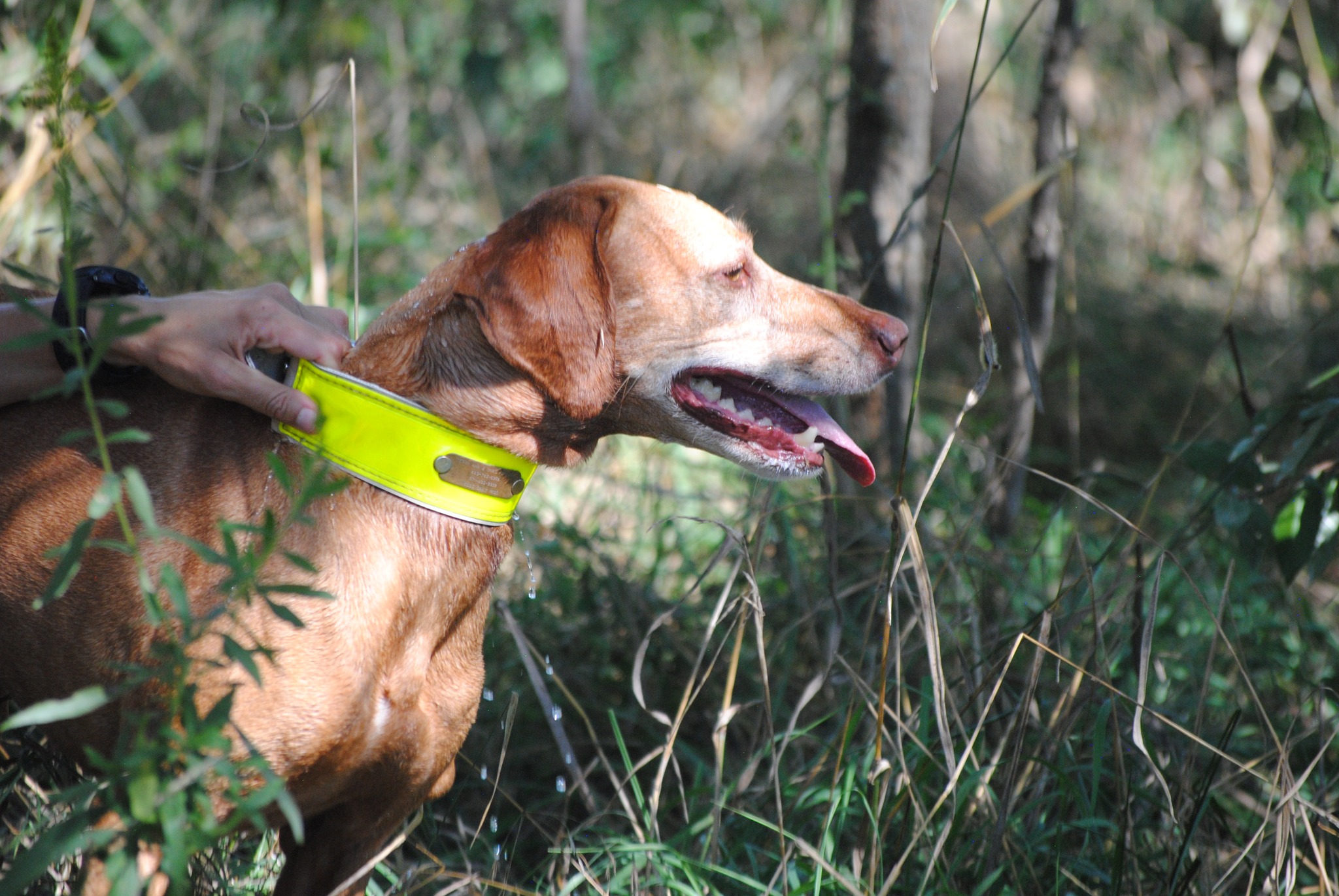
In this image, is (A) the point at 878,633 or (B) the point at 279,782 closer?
(B) the point at 279,782

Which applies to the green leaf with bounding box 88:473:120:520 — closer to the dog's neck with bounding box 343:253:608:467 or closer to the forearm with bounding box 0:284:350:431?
the forearm with bounding box 0:284:350:431

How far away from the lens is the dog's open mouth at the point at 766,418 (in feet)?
6.86

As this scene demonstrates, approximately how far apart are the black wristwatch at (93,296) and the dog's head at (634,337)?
0.49 metres

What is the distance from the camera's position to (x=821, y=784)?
241 cm

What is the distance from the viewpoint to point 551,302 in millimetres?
1886

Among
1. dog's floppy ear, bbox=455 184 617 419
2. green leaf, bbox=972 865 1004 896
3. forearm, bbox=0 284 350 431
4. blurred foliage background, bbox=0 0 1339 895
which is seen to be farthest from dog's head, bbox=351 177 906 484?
green leaf, bbox=972 865 1004 896

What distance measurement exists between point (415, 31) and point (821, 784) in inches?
247

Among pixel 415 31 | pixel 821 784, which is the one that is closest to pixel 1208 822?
pixel 821 784

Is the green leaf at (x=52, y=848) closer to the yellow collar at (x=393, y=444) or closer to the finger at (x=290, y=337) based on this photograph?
the yellow collar at (x=393, y=444)

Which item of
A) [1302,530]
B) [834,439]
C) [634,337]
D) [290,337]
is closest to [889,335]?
[834,439]

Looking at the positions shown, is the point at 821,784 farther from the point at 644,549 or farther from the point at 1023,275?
the point at 1023,275

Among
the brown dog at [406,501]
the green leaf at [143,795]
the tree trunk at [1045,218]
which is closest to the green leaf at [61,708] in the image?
the green leaf at [143,795]

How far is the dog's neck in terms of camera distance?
189 centimetres

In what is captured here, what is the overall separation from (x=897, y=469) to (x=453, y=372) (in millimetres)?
1849
